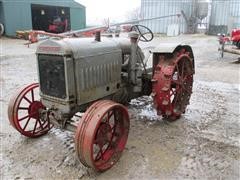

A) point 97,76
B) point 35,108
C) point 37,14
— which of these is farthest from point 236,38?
point 37,14

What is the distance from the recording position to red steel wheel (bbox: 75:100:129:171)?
2439 mm

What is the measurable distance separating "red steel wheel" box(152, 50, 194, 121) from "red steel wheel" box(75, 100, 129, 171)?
2.37 feet

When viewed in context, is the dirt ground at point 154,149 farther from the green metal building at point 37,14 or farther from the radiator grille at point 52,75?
the green metal building at point 37,14

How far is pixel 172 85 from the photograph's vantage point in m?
3.74

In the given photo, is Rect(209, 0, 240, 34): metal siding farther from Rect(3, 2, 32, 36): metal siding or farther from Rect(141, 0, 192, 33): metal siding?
Rect(3, 2, 32, 36): metal siding

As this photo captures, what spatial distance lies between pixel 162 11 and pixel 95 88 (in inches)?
836

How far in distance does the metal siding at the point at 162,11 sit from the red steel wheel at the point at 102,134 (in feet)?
66.8

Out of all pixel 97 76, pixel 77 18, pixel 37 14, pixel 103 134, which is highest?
pixel 37 14

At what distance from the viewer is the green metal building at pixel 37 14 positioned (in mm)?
16884

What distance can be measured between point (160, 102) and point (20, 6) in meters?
16.5

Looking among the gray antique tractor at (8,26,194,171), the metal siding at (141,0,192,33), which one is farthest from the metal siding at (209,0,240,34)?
the gray antique tractor at (8,26,194,171)

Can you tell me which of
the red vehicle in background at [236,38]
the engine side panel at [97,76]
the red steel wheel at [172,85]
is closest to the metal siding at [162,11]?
the red vehicle in background at [236,38]

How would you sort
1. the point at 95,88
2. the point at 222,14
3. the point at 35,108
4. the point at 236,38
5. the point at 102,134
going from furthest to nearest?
1. the point at 222,14
2. the point at 236,38
3. the point at 35,108
4. the point at 95,88
5. the point at 102,134

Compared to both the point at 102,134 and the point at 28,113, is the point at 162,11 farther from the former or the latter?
the point at 102,134
